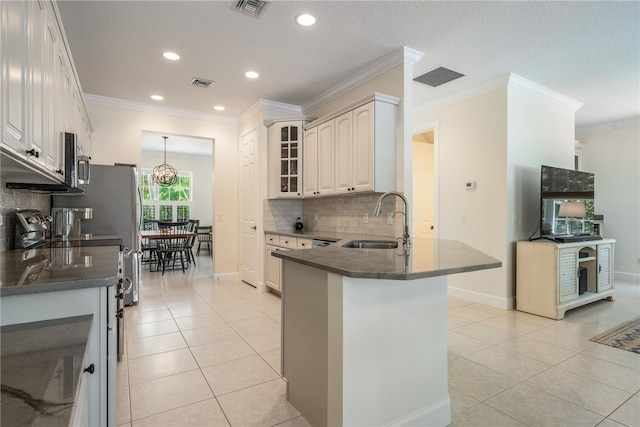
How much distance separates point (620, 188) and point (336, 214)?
4960 mm

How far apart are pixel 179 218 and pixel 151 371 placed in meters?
7.69

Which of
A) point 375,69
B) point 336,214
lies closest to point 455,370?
point 336,214

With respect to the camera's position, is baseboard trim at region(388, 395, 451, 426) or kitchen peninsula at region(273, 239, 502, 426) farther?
baseboard trim at region(388, 395, 451, 426)

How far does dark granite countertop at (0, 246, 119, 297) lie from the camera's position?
1.18 metres

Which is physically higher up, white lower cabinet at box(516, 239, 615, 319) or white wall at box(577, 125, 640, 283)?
white wall at box(577, 125, 640, 283)

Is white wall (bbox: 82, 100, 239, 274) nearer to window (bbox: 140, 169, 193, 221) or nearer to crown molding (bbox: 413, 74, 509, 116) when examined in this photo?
crown molding (bbox: 413, 74, 509, 116)

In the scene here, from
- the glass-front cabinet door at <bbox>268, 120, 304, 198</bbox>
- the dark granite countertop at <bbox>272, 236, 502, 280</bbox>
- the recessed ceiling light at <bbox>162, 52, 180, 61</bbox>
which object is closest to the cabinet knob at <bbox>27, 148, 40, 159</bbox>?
the dark granite countertop at <bbox>272, 236, 502, 280</bbox>

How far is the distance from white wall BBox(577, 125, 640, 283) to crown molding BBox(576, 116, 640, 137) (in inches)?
1.9

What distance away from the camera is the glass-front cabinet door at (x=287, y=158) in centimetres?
457

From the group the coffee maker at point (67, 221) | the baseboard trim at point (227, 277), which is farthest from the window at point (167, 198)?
the coffee maker at point (67, 221)

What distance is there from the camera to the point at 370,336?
5.05 ft

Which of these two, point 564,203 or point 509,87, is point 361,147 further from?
point 564,203

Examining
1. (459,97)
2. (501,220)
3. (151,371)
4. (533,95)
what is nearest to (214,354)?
(151,371)

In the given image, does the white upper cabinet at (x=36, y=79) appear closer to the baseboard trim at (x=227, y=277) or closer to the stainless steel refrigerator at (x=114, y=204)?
the stainless steel refrigerator at (x=114, y=204)
